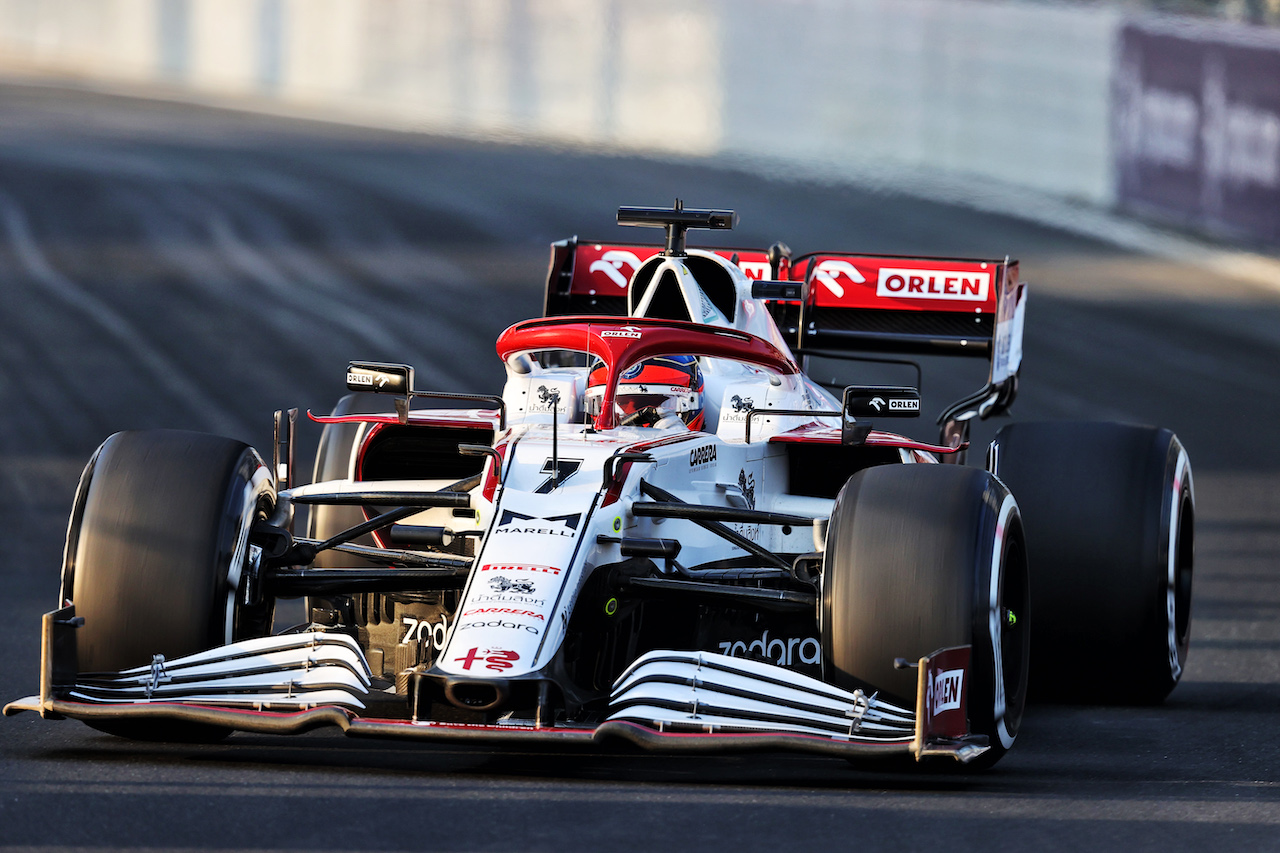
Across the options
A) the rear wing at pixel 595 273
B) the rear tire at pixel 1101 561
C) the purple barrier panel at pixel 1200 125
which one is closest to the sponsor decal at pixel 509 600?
the rear tire at pixel 1101 561

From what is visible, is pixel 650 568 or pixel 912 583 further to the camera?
pixel 650 568

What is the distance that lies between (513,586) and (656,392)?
6.33 ft

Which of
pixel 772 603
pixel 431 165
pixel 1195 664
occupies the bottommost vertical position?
pixel 1195 664

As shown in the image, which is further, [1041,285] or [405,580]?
[1041,285]

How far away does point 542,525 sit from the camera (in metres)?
6.96

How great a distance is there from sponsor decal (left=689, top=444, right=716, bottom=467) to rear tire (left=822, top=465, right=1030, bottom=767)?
100 centimetres

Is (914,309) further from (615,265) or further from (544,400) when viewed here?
(544,400)

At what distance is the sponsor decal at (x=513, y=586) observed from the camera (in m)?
6.66

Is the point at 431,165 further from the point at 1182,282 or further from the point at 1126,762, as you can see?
the point at 1126,762

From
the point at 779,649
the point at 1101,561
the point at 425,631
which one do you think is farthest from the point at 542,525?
the point at 1101,561

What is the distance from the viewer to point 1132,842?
5715 millimetres

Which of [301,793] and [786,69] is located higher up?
[786,69]

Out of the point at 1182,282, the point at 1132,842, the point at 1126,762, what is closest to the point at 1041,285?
the point at 1182,282

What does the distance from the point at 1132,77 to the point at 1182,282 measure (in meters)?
3.56
